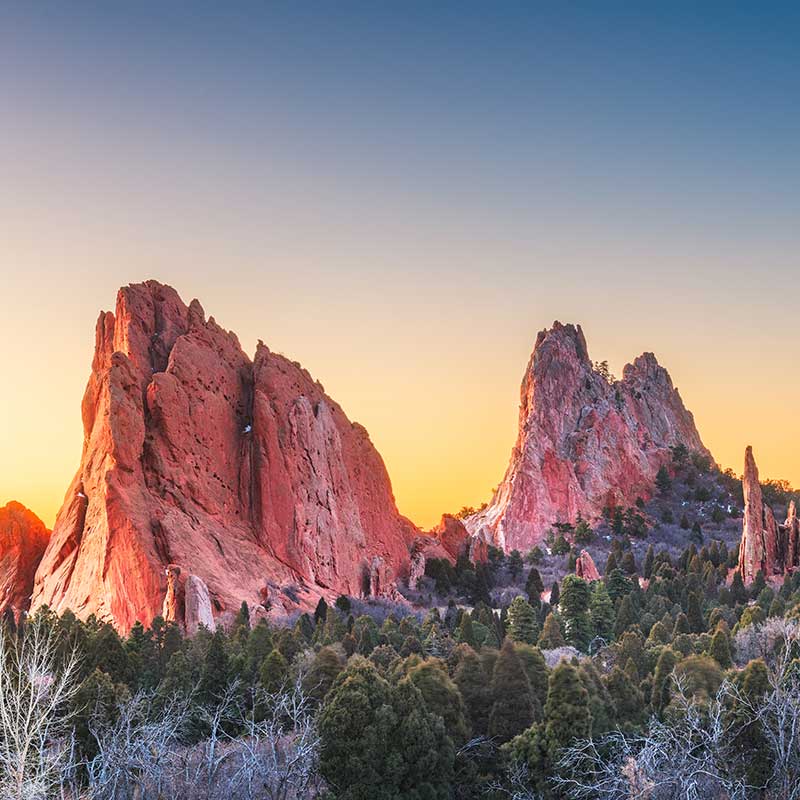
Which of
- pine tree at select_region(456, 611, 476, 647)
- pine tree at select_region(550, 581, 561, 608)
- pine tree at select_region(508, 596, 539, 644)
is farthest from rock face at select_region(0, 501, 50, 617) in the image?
pine tree at select_region(550, 581, 561, 608)

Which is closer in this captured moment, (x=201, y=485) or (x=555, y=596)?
(x=201, y=485)

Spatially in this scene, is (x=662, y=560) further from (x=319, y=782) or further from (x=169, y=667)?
(x=319, y=782)

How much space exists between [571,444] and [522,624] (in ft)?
238

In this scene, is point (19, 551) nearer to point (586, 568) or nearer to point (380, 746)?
point (586, 568)

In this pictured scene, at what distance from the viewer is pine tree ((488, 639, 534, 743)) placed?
2608 centimetres

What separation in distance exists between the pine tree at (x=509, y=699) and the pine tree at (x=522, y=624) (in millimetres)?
18526

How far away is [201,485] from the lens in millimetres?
58438

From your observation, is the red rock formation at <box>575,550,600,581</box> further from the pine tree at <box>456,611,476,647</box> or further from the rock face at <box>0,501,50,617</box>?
the rock face at <box>0,501,50,617</box>

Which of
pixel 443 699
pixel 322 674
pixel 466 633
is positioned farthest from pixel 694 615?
pixel 443 699

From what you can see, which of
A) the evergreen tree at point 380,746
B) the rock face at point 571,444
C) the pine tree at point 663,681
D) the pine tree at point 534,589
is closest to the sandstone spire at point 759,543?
the pine tree at point 534,589

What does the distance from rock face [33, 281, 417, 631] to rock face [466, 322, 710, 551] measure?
38603 mm

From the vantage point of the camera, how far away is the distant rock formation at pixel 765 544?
66.4 meters

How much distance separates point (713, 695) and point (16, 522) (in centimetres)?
4976

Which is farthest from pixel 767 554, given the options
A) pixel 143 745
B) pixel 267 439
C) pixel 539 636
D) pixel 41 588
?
pixel 143 745
